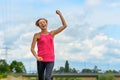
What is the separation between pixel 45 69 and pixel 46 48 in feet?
1.88

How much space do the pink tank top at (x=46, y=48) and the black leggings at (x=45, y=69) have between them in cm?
12

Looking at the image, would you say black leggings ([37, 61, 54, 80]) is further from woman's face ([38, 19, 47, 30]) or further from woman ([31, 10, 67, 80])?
woman's face ([38, 19, 47, 30])

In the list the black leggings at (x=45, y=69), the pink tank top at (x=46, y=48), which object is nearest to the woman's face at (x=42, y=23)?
the pink tank top at (x=46, y=48)

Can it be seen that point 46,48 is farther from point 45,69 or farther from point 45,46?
point 45,69

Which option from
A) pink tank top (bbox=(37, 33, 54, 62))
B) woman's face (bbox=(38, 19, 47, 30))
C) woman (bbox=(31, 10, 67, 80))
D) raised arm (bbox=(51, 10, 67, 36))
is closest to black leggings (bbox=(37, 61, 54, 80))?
woman (bbox=(31, 10, 67, 80))

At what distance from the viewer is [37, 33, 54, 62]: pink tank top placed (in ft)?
41.7

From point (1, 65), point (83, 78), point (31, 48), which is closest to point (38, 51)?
point (31, 48)

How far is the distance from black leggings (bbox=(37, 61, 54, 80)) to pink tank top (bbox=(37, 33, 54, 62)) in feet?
0.39

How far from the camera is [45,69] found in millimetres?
12969

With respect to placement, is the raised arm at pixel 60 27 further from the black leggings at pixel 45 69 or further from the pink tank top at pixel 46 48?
the black leggings at pixel 45 69

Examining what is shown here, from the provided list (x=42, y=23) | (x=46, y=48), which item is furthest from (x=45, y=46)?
(x=42, y=23)

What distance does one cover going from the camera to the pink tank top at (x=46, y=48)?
12.7m

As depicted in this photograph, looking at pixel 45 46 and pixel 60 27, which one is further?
pixel 60 27

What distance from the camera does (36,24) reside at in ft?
42.3
